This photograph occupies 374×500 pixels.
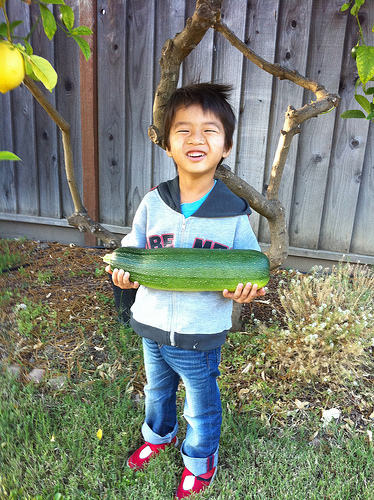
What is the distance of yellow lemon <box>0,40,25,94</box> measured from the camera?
72 centimetres

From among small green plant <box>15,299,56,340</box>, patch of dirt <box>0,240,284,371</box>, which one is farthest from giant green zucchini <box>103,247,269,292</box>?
small green plant <box>15,299,56,340</box>

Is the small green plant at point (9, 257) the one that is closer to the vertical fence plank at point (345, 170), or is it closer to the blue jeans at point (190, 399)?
the blue jeans at point (190, 399)

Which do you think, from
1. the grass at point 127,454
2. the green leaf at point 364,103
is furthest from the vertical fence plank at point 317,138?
the grass at point 127,454

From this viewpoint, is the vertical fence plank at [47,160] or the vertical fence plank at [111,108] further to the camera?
the vertical fence plank at [47,160]

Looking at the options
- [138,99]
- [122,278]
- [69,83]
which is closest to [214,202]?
[122,278]

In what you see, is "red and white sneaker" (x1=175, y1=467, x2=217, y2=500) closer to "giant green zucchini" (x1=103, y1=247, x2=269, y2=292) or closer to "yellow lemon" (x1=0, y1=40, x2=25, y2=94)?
"giant green zucchini" (x1=103, y1=247, x2=269, y2=292)

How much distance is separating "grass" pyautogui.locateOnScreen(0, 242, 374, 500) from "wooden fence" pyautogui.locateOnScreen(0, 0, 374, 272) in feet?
3.69

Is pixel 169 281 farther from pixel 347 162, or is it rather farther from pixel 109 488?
pixel 347 162

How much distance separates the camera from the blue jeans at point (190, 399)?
5.68 feet

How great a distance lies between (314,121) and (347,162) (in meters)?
0.53

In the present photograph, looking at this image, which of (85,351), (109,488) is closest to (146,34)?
(85,351)

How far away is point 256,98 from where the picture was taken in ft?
13.0

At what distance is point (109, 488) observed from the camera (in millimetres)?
1862

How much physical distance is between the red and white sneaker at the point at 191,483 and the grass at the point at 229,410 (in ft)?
0.14
